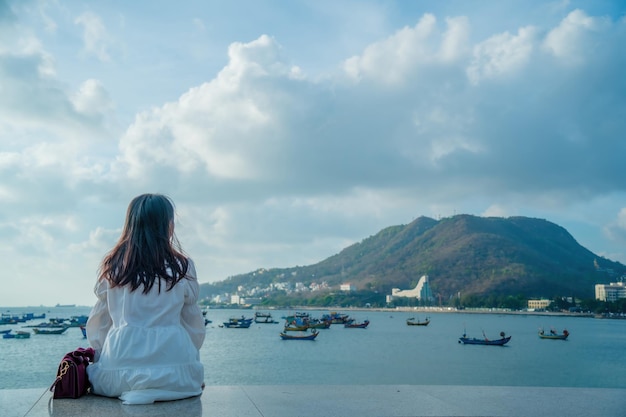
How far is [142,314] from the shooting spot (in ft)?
12.2

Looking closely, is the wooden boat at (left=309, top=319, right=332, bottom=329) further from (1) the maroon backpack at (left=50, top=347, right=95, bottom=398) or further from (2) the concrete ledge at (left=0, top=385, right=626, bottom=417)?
(1) the maroon backpack at (left=50, top=347, right=95, bottom=398)

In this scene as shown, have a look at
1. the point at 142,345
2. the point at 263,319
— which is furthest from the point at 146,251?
the point at 263,319

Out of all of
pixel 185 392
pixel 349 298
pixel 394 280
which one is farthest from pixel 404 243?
pixel 185 392

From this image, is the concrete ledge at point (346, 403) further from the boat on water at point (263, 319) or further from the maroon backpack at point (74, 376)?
the boat on water at point (263, 319)

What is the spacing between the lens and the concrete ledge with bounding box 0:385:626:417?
363 centimetres

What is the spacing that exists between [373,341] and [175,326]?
54443mm

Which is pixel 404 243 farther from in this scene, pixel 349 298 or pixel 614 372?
pixel 614 372

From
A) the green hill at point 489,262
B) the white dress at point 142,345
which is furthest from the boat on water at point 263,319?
the white dress at point 142,345

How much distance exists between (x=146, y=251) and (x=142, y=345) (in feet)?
1.80

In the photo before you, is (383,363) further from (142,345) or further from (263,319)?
(263,319)

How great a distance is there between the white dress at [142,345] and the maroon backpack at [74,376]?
46 mm

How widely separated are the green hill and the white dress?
14592 cm

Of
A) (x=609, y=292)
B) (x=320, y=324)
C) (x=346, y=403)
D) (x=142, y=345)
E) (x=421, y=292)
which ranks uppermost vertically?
(x=142, y=345)

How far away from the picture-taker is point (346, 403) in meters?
4.17
